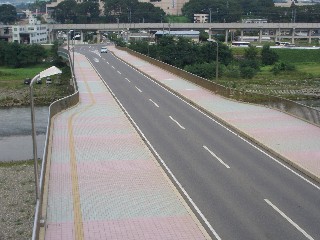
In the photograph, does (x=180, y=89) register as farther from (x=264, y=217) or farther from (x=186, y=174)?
(x=264, y=217)

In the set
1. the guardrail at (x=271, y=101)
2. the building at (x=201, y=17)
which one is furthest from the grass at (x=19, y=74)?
the building at (x=201, y=17)

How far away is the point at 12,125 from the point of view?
38.4 meters

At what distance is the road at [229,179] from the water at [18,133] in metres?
7.02

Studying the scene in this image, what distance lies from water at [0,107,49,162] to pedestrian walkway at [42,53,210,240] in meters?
5.00

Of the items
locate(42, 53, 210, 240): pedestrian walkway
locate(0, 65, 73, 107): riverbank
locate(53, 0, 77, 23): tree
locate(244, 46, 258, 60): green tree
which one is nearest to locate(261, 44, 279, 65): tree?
locate(244, 46, 258, 60): green tree

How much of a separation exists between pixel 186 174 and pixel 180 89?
19.5 metres

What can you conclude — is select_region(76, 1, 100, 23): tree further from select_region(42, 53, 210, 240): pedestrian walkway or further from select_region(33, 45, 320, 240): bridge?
select_region(42, 53, 210, 240): pedestrian walkway

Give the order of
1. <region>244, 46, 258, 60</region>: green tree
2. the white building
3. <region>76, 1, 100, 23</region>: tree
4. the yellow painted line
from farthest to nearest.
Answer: <region>76, 1, 100, 23</region>: tree, the white building, <region>244, 46, 258, 60</region>: green tree, the yellow painted line

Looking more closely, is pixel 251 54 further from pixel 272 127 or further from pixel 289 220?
pixel 289 220

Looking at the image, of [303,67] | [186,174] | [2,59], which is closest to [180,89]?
[186,174]

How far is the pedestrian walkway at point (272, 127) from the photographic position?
19984 millimetres

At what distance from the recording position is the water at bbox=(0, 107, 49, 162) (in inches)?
1176

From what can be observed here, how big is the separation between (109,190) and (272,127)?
11.4 metres

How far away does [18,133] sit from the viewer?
117ft
